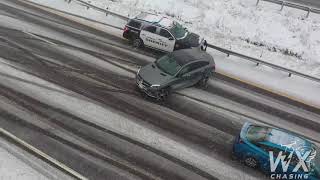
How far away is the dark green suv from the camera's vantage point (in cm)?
1942

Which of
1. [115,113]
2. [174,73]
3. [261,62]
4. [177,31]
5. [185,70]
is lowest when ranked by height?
[115,113]

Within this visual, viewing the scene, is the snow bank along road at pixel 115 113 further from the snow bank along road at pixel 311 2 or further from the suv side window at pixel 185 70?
the snow bank along road at pixel 311 2

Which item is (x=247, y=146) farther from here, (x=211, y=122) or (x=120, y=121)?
(x=120, y=121)

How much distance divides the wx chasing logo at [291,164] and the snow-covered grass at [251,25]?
9699mm

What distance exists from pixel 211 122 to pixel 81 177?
635 centimetres

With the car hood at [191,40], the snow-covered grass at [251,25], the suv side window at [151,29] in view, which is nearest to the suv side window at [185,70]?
the car hood at [191,40]

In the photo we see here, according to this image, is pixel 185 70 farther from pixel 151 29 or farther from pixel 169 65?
pixel 151 29

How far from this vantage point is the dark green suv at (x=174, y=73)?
1942cm

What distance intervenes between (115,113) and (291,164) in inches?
288

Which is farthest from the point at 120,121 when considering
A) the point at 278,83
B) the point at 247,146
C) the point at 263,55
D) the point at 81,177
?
the point at 263,55

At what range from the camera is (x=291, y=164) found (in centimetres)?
1534

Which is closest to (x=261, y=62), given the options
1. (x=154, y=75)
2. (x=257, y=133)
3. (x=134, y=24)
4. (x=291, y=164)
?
(x=154, y=75)

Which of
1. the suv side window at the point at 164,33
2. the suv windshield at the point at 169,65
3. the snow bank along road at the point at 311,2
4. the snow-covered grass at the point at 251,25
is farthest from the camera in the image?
the snow bank along road at the point at 311,2

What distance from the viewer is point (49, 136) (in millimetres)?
16641
